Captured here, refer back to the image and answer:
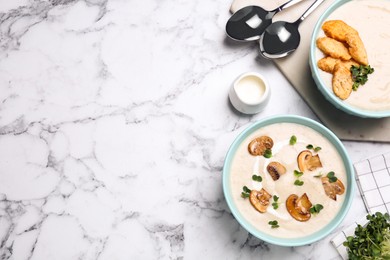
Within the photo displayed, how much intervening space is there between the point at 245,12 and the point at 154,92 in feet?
1.14

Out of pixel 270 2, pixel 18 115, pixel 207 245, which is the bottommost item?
pixel 207 245

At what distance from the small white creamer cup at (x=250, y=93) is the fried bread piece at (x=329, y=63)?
0.16 m

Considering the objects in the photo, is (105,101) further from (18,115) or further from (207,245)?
(207,245)

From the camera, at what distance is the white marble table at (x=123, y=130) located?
6.15 ft

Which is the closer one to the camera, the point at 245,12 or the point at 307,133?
the point at 307,133

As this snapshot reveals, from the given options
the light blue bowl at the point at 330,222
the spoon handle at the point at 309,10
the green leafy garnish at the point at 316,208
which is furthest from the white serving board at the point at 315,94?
the green leafy garnish at the point at 316,208

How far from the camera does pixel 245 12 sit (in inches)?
74.6

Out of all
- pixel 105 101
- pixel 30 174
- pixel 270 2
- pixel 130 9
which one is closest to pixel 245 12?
pixel 270 2

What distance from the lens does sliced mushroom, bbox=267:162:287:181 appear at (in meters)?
1.74

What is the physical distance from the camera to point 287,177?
68.7 inches

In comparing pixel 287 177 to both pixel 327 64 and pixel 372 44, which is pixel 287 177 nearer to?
pixel 327 64

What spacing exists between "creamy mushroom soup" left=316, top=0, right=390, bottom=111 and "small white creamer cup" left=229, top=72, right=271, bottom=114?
165mm

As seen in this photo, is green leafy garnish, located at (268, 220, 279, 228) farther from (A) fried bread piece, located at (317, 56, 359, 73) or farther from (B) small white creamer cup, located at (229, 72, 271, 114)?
(A) fried bread piece, located at (317, 56, 359, 73)

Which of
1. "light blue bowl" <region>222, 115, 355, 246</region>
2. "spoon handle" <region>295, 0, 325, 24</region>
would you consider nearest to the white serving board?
"spoon handle" <region>295, 0, 325, 24</region>
